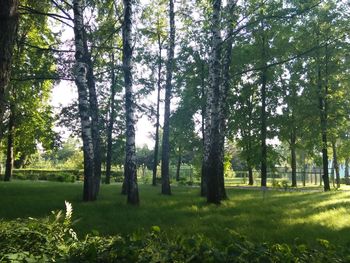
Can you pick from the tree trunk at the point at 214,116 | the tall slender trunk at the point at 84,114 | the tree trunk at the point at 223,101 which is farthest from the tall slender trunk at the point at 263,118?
the tall slender trunk at the point at 84,114

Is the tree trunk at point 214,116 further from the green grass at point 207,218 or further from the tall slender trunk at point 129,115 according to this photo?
the tall slender trunk at point 129,115

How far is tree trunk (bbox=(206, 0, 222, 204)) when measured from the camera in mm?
12625

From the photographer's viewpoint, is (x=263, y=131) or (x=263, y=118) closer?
(x=263, y=131)

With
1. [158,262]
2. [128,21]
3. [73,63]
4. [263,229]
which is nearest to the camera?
[158,262]

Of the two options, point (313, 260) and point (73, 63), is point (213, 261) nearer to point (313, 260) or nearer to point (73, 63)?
point (313, 260)

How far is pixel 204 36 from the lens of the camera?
70.4ft

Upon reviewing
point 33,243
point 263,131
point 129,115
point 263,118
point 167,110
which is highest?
point 263,118

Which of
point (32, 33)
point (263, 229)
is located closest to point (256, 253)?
point (263, 229)

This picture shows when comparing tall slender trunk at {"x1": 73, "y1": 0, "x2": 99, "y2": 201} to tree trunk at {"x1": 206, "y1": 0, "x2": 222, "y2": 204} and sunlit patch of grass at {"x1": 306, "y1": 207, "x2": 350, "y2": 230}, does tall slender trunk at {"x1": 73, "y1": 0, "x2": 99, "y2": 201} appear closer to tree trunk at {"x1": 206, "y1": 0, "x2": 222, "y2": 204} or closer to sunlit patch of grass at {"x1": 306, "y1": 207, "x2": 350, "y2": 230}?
tree trunk at {"x1": 206, "y1": 0, "x2": 222, "y2": 204}

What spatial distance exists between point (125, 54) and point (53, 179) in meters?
23.6

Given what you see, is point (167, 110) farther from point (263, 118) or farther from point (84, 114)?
point (263, 118)

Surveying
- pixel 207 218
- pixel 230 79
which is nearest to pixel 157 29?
pixel 230 79

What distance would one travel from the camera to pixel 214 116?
42.3ft

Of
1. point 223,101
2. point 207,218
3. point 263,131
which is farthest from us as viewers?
point 263,131
